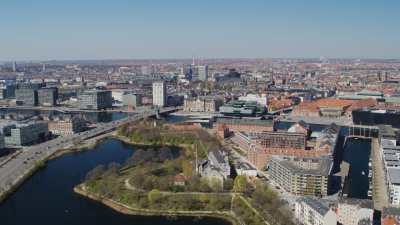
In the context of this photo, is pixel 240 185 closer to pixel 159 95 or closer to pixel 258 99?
pixel 258 99

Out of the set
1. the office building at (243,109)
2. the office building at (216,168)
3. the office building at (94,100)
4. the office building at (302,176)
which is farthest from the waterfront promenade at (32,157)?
the office building at (302,176)

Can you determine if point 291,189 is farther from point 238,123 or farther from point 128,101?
point 128,101

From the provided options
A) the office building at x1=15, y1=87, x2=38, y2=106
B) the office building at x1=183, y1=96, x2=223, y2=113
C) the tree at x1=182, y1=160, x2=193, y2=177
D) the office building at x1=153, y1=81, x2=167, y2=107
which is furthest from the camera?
the office building at x1=15, y1=87, x2=38, y2=106

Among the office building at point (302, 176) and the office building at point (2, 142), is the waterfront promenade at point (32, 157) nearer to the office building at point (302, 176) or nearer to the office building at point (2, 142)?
the office building at point (2, 142)

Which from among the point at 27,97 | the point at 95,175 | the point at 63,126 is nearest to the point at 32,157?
the point at 95,175

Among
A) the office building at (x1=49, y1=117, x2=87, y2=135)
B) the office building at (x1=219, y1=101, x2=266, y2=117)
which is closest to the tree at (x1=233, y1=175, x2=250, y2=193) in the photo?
the office building at (x1=49, y1=117, x2=87, y2=135)

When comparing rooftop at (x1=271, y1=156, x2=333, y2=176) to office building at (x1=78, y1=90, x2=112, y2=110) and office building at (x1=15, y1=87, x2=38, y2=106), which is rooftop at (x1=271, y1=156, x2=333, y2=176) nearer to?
office building at (x1=78, y1=90, x2=112, y2=110)

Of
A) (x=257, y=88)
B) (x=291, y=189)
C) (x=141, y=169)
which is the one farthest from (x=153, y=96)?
(x=291, y=189)
